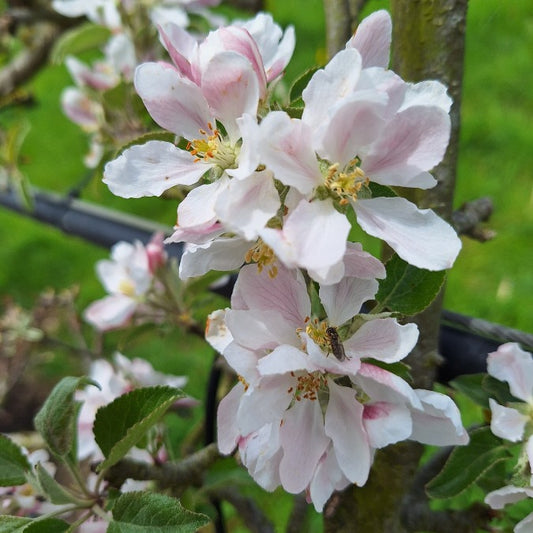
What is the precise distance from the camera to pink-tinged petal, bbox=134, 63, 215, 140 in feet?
1.55

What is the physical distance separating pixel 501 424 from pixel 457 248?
0.18m

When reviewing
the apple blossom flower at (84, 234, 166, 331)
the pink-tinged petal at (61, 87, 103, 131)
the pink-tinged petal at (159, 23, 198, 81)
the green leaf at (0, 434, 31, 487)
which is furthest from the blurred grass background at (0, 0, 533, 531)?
the pink-tinged petal at (159, 23, 198, 81)

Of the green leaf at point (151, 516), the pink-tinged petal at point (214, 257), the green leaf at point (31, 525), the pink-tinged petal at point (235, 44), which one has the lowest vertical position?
the green leaf at point (31, 525)

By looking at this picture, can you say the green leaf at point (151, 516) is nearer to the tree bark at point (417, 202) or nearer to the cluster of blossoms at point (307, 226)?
the cluster of blossoms at point (307, 226)

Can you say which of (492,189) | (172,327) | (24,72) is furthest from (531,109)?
(172,327)

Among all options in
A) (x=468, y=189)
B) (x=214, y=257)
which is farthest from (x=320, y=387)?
(x=468, y=189)

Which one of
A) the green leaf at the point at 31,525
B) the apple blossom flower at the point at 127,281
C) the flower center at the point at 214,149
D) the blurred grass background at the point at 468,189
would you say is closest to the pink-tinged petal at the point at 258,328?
the flower center at the point at 214,149

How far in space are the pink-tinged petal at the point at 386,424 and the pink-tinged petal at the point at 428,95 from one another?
0.60ft

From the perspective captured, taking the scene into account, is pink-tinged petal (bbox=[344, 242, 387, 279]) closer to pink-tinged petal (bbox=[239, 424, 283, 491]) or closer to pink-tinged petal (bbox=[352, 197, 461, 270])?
pink-tinged petal (bbox=[352, 197, 461, 270])

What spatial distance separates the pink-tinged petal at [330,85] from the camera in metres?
0.40

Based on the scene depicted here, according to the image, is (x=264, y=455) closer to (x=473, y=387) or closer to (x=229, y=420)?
(x=229, y=420)

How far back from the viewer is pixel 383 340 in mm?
442

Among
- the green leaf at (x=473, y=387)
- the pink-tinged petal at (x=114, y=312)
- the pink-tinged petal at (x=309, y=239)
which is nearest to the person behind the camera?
the pink-tinged petal at (x=309, y=239)

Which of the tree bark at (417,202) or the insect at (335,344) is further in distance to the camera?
the tree bark at (417,202)
